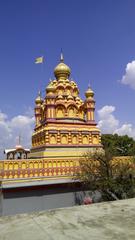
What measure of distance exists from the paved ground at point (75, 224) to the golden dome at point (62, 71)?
1713cm

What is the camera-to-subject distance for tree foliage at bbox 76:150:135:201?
1129 cm

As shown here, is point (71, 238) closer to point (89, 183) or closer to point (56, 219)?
point (56, 219)

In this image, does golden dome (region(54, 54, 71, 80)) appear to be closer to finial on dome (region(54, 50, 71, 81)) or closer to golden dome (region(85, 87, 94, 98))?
finial on dome (region(54, 50, 71, 81))

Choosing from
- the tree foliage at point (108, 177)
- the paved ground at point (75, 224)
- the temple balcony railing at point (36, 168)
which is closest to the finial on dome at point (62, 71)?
the temple balcony railing at point (36, 168)

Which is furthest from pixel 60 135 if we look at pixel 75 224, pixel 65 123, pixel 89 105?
pixel 75 224

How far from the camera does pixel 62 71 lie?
65.7 feet

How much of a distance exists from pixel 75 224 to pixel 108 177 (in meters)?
8.85

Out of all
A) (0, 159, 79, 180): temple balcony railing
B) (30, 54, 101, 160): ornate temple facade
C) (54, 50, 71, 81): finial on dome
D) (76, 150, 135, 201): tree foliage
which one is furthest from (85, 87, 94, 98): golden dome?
(76, 150, 135, 201): tree foliage

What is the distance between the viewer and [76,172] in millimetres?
12656

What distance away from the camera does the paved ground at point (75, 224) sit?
258 centimetres

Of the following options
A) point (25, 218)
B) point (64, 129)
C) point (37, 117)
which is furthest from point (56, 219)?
point (37, 117)

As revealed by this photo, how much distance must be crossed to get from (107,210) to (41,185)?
8793 mm

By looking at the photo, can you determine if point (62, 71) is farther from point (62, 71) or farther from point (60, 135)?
point (60, 135)

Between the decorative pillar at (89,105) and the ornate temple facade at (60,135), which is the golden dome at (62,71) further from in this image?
the decorative pillar at (89,105)
